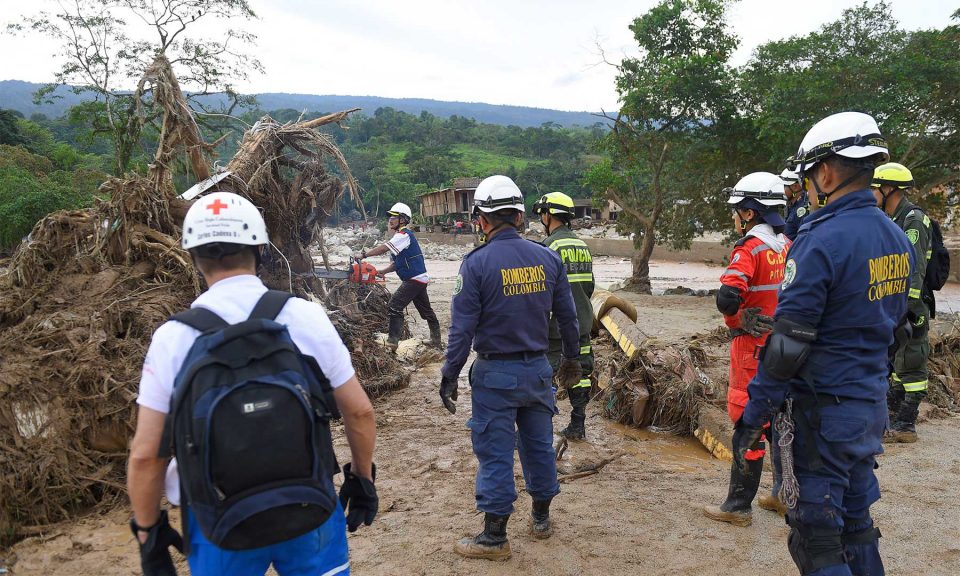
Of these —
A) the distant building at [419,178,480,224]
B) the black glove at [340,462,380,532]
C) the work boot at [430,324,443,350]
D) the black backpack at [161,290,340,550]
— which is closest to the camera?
the black backpack at [161,290,340,550]

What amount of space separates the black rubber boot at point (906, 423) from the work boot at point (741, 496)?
2.13m

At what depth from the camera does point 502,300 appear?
3.36 meters

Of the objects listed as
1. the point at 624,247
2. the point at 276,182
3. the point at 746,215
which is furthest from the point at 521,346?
the point at 624,247

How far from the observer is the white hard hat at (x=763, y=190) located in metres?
3.64

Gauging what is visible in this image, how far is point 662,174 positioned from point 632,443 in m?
11.6

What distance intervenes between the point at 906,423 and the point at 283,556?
525 centimetres

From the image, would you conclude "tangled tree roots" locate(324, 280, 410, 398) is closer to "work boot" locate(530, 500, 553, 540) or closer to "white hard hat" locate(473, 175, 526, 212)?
"work boot" locate(530, 500, 553, 540)

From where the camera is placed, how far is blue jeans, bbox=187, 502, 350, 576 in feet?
5.89

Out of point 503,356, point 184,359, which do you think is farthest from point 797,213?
point 184,359

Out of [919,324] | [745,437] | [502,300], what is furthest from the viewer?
[919,324]

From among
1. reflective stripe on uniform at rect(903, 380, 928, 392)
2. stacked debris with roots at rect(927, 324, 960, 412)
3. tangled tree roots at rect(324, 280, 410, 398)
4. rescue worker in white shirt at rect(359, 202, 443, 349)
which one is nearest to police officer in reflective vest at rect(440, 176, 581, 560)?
tangled tree roots at rect(324, 280, 410, 398)

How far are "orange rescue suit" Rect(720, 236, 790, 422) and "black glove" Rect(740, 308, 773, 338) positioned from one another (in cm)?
4

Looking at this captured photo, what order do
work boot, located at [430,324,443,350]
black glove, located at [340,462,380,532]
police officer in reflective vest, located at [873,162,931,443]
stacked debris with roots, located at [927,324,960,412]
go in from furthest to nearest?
work boot, located at [430,324,443,350], stacked debris with roots, located at [927,324,960,412], police officer in reflective vest, located at [873,162,931,443], black glove, located at [340,462,380,532]

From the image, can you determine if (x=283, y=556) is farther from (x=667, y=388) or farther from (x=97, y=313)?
(x=667, y=388)
